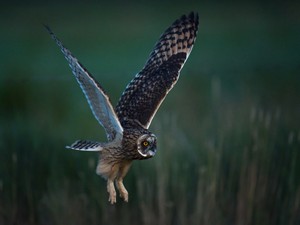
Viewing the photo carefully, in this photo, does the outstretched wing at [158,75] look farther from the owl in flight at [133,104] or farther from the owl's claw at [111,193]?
the owl's claw at [111,193]

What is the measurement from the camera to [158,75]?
6254 mm

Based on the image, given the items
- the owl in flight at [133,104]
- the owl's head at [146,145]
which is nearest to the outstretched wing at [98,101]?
the owl in flight at [133,104]

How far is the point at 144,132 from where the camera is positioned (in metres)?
5.55

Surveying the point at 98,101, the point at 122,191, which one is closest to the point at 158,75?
the point at 98,101

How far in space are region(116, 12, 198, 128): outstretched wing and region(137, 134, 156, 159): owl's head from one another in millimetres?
350

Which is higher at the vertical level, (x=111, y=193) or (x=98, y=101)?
(x=98, y=101)

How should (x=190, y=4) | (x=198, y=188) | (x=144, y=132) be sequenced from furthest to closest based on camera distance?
(x=190, y=4) < (x=198, y=188) < (x=144, y=132)

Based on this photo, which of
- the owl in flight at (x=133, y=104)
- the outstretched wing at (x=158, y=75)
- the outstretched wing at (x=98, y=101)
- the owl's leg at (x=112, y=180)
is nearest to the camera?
the outstretched wing at (x=98, y=101)

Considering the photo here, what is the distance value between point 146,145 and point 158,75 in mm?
921

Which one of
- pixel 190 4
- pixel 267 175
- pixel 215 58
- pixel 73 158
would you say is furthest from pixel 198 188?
pixel 190 4

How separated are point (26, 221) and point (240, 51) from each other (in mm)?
3535

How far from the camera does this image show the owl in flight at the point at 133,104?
17.6ft

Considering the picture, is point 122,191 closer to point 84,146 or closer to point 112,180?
point 112,180

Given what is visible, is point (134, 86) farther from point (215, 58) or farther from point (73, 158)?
point (215, 58)
